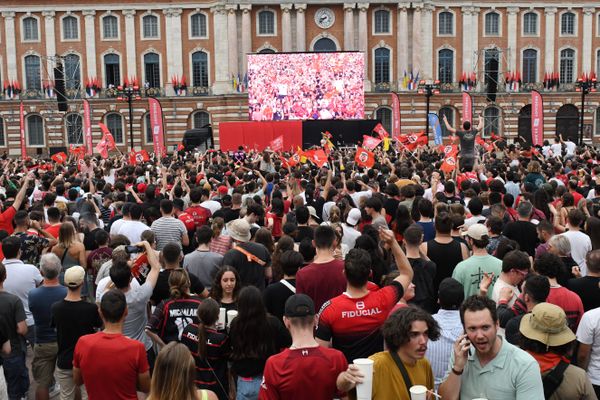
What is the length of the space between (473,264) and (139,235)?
17.4ft

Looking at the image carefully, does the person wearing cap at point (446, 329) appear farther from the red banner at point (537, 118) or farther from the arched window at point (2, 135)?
the arched window at point (2, 135)

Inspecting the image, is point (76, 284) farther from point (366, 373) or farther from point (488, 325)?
point (488, 325)

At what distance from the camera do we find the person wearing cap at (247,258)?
859cm

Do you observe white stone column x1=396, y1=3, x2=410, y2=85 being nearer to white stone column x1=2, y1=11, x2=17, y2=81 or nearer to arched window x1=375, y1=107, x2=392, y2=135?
arched window x1=375, y1=107, x2=392, y2=135

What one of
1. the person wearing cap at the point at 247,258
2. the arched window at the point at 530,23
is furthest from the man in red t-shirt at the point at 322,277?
the arched window at the point at 530,23

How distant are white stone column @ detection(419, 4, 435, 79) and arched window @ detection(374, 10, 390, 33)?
2.68 m

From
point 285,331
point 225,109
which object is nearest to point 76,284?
point 285,331

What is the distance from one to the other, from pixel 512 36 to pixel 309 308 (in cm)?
5420

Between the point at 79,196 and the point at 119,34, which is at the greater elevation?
the point at 119,34

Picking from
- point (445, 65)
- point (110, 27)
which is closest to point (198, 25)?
point (110, 27)

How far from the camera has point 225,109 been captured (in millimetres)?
52562

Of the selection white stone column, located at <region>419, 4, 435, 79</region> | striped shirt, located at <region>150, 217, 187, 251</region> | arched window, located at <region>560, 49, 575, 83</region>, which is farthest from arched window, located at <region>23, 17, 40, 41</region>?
striped shirt, located at <region>150, 217, 187, 251</region>

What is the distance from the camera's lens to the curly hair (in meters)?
4.86

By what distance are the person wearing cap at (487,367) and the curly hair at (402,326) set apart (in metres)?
0.29
